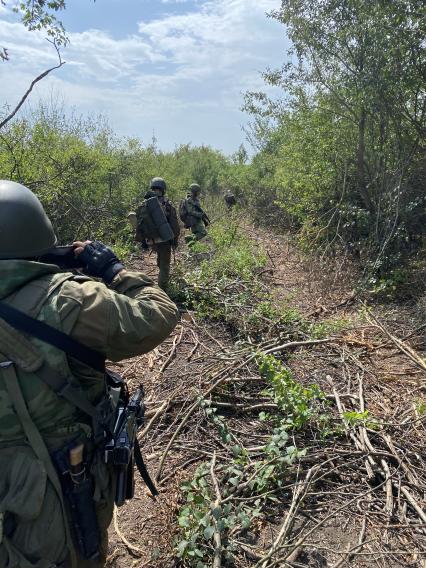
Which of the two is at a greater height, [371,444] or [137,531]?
[371,444]

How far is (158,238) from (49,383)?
5056mm

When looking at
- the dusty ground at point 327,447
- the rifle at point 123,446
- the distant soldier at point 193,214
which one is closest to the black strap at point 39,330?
the rifle at point 123,446

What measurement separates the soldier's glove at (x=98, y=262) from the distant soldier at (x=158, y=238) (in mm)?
4577

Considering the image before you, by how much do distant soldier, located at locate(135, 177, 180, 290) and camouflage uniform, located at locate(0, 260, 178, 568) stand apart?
16.0 feet

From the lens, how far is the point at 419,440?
2.91m

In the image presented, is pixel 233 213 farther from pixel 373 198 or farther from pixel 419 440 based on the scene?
pixel 419 440

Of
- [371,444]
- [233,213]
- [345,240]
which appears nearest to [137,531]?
[371,444]

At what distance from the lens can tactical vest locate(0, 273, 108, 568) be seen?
1.39 meters

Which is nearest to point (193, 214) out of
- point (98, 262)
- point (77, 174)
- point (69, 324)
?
point (77, 174)

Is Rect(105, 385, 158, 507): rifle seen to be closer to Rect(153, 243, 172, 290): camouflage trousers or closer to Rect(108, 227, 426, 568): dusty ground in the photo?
Rect(108, 227, 426, 568): dusty ground

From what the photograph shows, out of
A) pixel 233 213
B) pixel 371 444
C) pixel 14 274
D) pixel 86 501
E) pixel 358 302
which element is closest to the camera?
pixel 14 274

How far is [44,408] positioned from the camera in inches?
56.9

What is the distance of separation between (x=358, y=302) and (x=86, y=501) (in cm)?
527

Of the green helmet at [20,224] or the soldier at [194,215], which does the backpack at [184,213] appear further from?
the green helmet at [20,224]
